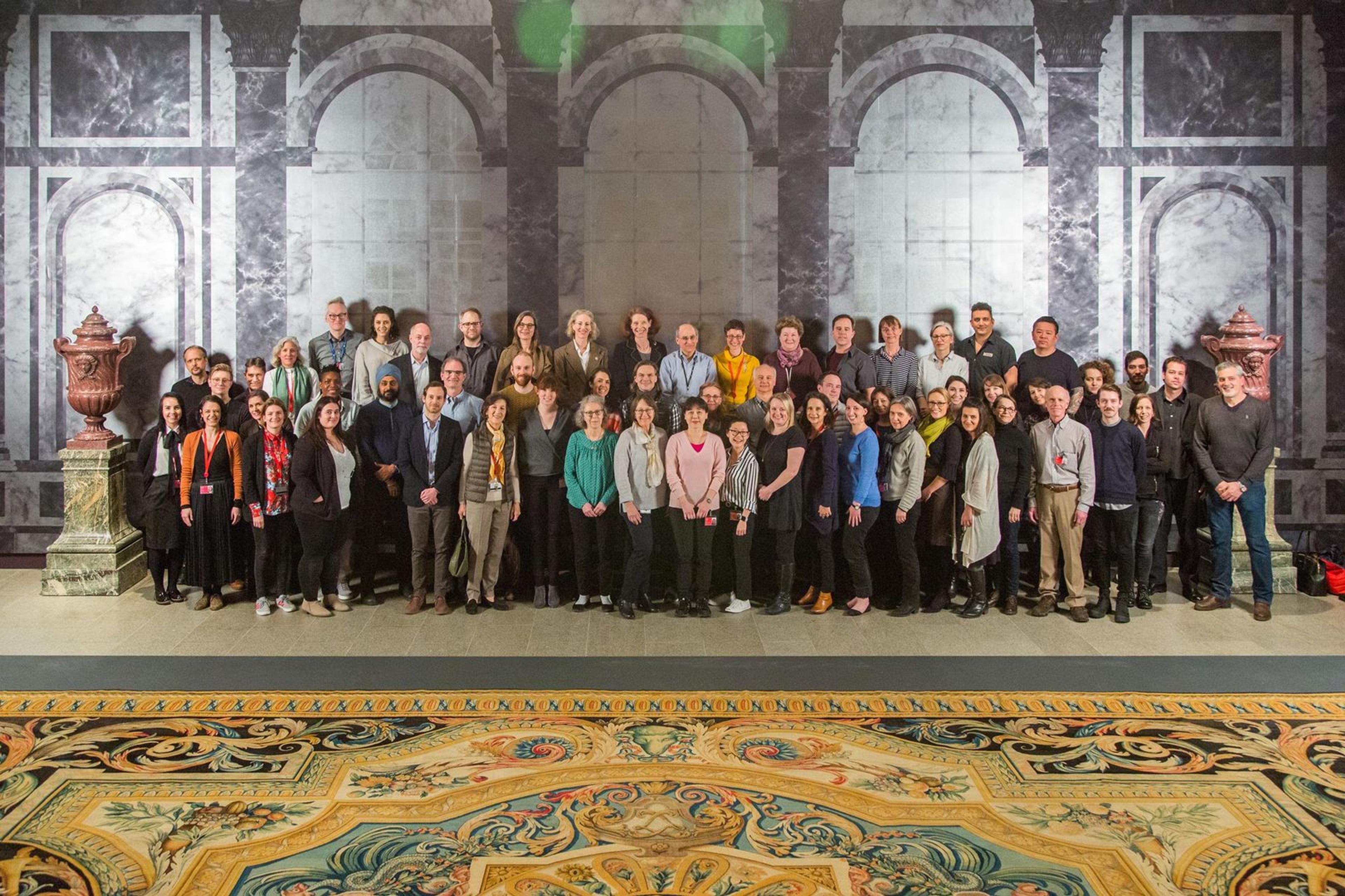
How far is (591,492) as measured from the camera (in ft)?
24.4

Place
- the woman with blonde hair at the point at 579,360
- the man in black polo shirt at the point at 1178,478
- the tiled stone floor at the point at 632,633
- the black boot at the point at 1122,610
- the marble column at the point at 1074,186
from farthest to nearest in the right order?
1. the marble column at the point at 1074,186
2. the woman with blonde hair at the point at 579,360
3. the man in black polo shirt at the point at 1178,478
4. the black boot at the point at 1122,610
5. the tiled stone floor at the point at 632,633

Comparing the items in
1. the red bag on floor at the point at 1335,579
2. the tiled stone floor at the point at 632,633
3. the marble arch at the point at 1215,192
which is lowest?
the tiled stone floor at the point at 632,633

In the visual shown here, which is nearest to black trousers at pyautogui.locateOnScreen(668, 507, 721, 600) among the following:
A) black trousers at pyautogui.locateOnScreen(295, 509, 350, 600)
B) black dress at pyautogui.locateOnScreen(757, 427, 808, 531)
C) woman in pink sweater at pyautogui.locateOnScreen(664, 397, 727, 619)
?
woman in pink sweater at pyautogui.locateOnScreen(664, 397, 727, 619)

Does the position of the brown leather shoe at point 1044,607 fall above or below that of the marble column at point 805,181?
below

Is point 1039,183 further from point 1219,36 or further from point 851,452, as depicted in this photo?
point 851,452

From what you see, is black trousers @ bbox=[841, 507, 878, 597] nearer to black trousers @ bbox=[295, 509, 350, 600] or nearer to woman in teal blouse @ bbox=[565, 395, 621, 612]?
woman in teal blouse @ bbox=[565, 395, 621, 612]

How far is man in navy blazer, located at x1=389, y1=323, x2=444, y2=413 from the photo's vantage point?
827 centimetres

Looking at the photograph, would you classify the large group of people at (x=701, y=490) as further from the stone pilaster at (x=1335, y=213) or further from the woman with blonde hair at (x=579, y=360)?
the stone pilaster at (x=1335, y=213)

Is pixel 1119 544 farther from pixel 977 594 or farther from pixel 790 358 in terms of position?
pixel 790 358

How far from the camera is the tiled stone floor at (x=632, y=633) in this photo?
22.0 feet

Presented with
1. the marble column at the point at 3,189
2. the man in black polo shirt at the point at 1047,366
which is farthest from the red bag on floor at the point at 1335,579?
the marble column at the point at 3,189

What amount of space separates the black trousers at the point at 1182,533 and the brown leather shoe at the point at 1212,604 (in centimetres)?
28

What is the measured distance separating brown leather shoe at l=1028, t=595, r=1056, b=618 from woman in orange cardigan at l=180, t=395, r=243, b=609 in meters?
4.88

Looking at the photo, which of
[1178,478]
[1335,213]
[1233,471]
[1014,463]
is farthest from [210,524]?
[1335,213]
